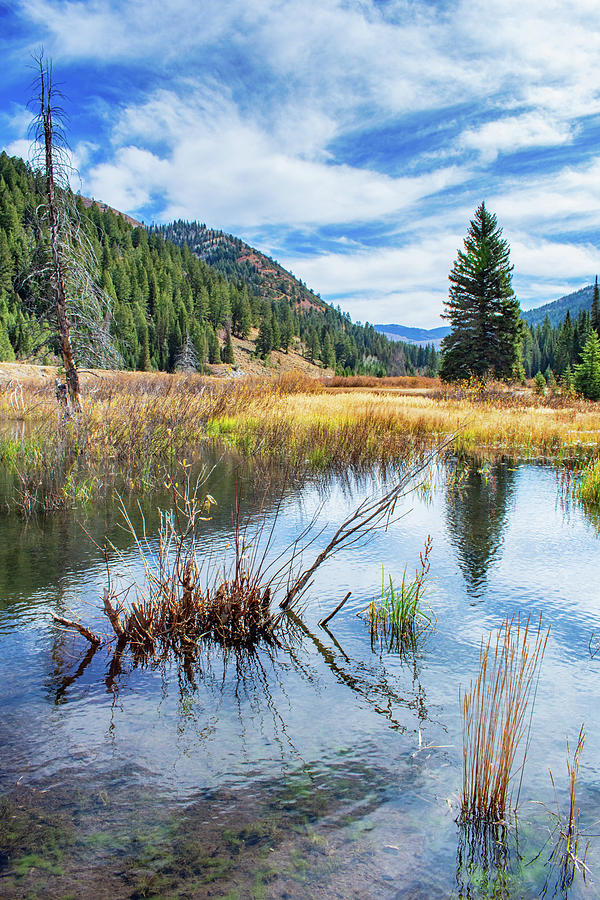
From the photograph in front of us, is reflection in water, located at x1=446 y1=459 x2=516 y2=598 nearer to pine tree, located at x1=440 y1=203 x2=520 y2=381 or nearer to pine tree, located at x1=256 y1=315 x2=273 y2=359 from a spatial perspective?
pine tree, located at x1=440 y1=203 x2=520 y2=381

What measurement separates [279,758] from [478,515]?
650 cm

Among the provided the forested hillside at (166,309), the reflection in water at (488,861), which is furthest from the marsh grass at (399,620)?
the forested hillside at (166,309)

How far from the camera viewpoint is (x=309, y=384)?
28.5 m

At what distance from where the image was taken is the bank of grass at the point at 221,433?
9.98m

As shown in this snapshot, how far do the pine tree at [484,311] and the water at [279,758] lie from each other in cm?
3241

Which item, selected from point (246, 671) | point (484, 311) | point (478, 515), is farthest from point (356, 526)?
point (484, 311)

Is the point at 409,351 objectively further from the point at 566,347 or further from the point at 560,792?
the point at 560,792

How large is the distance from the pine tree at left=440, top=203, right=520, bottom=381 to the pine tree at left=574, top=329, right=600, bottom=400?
13.4 feet

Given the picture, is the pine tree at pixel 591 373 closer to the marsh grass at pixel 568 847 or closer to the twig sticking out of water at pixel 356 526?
the twig sticking out of water at pixel 356 526

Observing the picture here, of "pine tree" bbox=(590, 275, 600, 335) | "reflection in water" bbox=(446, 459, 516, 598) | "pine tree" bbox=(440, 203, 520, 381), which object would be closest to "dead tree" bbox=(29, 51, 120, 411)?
"reflection in water" bbox=(446, 459, 516, 598)

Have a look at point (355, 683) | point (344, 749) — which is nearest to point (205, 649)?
point (355, 683)

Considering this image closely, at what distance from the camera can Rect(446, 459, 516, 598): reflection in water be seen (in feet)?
21.3

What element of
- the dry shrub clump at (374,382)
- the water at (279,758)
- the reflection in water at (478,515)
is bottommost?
the water at (279,758)

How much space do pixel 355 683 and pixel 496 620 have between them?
172 centimetres
